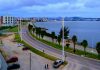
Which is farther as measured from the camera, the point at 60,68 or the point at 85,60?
the point at 85,60

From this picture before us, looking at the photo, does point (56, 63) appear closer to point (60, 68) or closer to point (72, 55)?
point (60, 68)

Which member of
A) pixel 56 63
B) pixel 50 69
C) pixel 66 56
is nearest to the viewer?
pixel 50 69

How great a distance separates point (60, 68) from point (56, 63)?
2805 mm

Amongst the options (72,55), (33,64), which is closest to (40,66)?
(33,64)

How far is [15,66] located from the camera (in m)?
48.1

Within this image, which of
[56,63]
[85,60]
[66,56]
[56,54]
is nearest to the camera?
[56,63]

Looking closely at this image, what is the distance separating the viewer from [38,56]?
61.4 m

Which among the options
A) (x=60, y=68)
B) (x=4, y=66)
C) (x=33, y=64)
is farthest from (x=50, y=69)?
(x=4, y=66)

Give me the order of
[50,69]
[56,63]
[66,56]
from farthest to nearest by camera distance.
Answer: [66,56] → [56,63] → [50,69]

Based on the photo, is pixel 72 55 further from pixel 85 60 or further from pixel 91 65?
pixel 91 65

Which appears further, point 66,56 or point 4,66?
point 66,56

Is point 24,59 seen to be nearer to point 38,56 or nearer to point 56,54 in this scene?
point 38,56

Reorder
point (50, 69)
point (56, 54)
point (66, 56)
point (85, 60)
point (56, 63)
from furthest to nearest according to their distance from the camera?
point (56, 54) < point (66, 56) < point (85, 60) < point (56, 63) < point (50, 69)

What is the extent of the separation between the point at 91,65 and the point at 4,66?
16538mm
